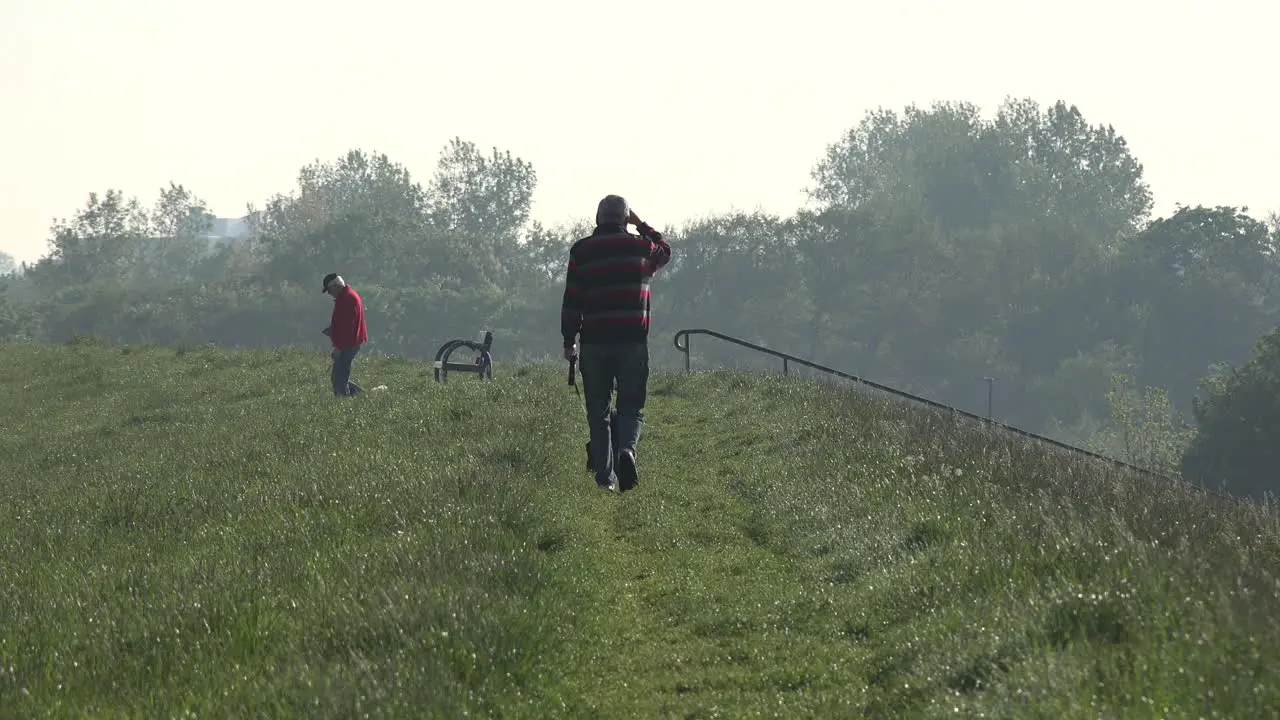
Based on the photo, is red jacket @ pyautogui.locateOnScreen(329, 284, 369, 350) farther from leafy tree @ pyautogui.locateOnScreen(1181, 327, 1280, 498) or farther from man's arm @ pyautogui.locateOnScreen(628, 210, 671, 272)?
leafy tree @ pyautogui.locateOnScreen(1181, 327, 1280, 498)

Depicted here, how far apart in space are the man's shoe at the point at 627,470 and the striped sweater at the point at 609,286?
1.03 m

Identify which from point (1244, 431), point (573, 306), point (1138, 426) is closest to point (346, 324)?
point (573, 306)

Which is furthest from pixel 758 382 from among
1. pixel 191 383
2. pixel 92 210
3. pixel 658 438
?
pixel 92 210

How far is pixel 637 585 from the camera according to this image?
831 cm

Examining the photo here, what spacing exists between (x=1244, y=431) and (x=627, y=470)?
56.6m

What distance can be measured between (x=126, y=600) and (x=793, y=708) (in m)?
4.09

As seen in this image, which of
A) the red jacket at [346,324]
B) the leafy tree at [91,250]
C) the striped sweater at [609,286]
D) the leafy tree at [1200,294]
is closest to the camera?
the striped sweater at [609,286]

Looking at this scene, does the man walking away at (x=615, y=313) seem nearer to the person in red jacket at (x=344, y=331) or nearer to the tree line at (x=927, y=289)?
the person in red jacket at (x=344, y=331)

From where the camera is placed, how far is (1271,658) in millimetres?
4777

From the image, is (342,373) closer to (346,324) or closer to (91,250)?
(346,324)

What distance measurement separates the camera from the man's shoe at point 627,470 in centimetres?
1079

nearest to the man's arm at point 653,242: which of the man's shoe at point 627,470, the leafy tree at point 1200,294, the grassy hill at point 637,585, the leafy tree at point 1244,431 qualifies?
the man's shoe at point 627,470

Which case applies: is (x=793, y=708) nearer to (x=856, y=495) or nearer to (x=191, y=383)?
(x=856, y=495)

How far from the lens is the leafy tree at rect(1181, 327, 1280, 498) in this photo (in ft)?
188
